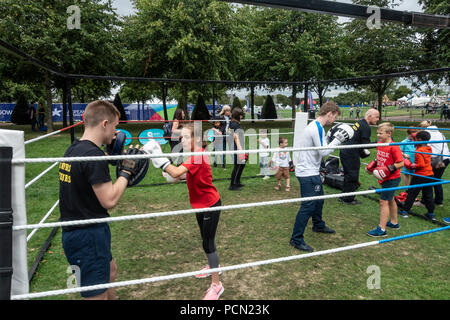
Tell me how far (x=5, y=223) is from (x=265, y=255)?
280cm

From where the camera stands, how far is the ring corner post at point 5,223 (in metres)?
1.39

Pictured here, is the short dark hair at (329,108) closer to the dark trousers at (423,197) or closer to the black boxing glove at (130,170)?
the dark trousers at (423,197)

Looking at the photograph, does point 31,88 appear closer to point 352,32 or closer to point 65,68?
point 65,68

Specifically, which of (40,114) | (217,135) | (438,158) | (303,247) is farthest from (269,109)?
(303,247)

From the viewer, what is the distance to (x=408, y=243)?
393 cm

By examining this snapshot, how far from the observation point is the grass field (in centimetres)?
283

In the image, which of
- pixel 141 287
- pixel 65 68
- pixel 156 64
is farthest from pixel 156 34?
pixel 141 287

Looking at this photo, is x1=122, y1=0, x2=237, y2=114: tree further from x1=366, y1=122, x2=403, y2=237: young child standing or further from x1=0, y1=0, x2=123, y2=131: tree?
x1=366, y1=122, x2=403, y2=237: young child standing

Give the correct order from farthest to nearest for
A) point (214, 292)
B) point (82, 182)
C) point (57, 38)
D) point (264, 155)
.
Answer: point (57, 38)
point (264, 155)
point (214, 292)
point (82, 182)

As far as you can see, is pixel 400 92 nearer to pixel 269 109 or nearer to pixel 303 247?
pixel 269 109

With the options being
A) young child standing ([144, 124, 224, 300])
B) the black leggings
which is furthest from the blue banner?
the black leggings

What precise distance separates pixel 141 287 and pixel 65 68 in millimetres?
17552

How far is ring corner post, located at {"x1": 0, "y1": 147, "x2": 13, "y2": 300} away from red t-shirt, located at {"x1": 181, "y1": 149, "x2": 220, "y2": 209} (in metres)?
1.38

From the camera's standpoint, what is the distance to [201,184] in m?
2.72
